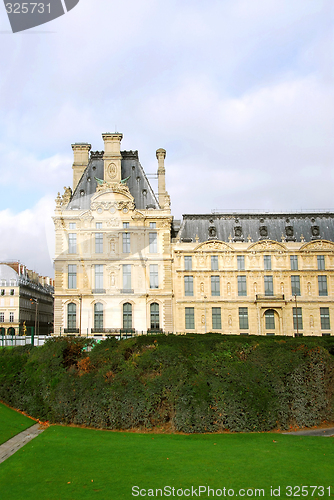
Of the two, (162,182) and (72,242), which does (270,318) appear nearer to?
(162,182)

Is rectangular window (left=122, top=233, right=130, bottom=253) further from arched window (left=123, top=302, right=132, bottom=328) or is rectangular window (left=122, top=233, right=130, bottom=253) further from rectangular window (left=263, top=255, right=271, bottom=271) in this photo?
rectangular window (left=263, top=255, right=271, bottom=271)

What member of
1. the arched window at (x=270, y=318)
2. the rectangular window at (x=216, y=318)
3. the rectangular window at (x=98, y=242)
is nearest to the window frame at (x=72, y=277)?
the rectangular window at (x=98, y=242)

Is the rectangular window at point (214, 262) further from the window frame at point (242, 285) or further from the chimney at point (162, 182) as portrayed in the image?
the chimney at point (162, 182)

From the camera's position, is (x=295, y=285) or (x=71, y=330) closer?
(x=71, y=330)

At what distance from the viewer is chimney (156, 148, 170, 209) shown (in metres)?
55.1

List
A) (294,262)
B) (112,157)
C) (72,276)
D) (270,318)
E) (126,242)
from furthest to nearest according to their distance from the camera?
(112,157)
(294,262)
(126,242)
(72,276)
(270,318)

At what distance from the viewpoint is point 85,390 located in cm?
1900

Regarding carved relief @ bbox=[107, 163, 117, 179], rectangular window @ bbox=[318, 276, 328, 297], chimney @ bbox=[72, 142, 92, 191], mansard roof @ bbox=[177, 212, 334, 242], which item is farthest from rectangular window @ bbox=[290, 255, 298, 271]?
chimney @ bbox=[72, 142, 92, 191]

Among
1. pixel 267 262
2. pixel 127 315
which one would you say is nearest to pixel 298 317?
pixel 267 262

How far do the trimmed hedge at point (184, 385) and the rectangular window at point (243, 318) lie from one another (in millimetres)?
32421

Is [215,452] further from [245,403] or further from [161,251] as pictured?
[161,251]

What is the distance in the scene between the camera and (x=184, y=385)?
1811 centimetres

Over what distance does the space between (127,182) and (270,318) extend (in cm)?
2482

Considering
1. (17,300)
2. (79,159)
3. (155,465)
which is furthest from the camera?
(17,300)
